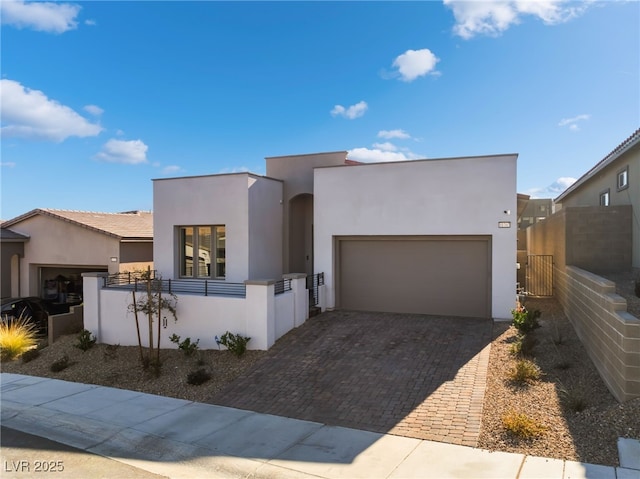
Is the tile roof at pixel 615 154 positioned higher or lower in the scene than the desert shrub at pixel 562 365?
higher

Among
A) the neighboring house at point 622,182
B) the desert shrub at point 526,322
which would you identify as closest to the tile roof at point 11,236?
the desert shrub at point 526,322

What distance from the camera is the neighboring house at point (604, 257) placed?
6863 millimetres

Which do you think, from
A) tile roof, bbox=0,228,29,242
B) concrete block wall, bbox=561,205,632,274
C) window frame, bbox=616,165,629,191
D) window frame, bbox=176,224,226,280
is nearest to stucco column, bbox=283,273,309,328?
window frame, bbox=176,224,226,280

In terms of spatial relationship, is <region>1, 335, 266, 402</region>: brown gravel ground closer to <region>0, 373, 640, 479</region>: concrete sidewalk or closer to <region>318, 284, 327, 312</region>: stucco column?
<region>0, 373, 640, 479</region>: concrete sidewalk

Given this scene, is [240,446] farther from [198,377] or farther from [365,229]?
[365,229]

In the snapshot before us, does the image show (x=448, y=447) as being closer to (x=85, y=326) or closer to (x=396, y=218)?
(x=396, y=218)

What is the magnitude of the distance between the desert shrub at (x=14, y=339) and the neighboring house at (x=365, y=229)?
477 centimetres

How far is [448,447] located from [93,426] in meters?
6.20

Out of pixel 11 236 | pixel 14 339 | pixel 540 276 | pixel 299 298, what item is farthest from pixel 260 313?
pixel 11 236

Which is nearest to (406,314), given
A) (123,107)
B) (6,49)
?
(6,49)

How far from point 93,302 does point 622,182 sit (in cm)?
1763

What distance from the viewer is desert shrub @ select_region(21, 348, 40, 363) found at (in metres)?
13.5

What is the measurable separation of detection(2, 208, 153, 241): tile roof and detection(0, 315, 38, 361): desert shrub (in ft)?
14.2

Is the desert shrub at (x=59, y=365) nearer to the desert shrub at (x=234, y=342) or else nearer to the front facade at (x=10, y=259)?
the desert shrub at (x=234, y=342)
